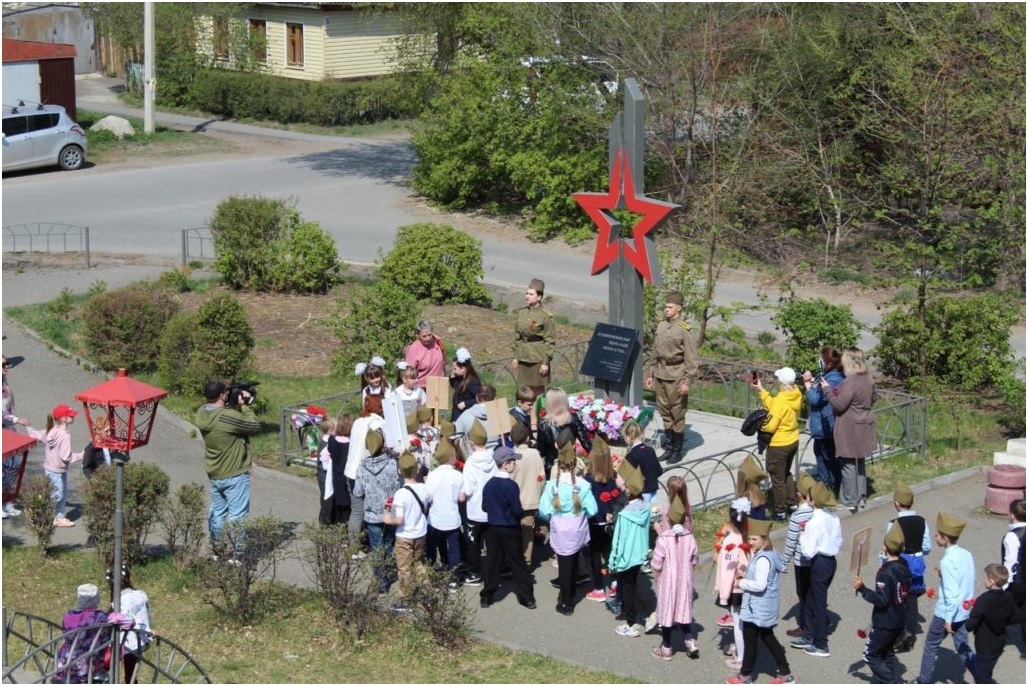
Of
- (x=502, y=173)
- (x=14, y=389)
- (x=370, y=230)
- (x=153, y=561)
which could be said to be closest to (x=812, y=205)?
(x=502, y=173)

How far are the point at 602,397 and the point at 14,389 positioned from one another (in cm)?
768

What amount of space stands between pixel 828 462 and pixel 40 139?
23.2 m

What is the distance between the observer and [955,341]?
17469 millimetres

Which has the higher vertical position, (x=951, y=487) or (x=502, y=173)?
(x=502, y=173)

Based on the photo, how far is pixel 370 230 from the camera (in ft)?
90.7

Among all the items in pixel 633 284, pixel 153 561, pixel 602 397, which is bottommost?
pixel 153 561

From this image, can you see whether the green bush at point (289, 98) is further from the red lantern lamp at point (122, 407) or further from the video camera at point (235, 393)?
the red lantern lamp at point (122, 407)

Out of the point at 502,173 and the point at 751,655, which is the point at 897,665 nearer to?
the point at 751,655

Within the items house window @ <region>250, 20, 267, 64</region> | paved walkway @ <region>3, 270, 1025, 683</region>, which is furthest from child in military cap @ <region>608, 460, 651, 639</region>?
house window @ <region>250, 20, 267, 64</region>

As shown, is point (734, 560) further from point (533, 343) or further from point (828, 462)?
point (533, 343)

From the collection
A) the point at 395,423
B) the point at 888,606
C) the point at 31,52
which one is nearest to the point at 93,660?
the point at 395,423

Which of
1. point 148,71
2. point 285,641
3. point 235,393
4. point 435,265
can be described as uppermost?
point 148,71

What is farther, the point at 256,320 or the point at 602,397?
the point at 256,320

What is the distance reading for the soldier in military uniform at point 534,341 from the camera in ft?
48.3
